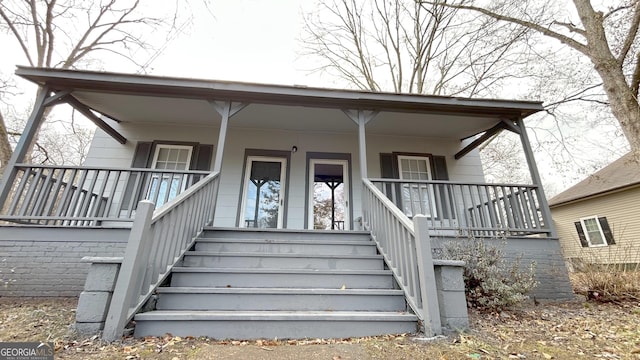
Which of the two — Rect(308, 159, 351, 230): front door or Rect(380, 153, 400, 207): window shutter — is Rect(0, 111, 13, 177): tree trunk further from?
Rect(380, 153, 400, 207): window shutter

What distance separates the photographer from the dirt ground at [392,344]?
1793mm

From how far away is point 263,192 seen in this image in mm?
5535

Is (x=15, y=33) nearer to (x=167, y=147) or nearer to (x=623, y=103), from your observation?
(x=167, y=147)

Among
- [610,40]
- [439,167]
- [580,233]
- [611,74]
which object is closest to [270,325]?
[439,167]

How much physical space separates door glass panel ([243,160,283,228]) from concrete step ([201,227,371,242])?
1582mm

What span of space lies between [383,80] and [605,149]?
7.33 m

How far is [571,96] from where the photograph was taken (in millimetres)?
7812

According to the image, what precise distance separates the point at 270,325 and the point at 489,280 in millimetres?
2353

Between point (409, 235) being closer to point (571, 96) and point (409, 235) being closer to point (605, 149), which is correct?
point (605, 149)

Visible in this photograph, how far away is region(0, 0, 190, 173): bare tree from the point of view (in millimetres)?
7567

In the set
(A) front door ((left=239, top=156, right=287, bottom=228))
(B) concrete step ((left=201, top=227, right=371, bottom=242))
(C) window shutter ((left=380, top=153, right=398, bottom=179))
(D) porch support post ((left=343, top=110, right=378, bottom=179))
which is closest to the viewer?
(B) concrete step ((left=201, top=227, right=371, bottom=242))

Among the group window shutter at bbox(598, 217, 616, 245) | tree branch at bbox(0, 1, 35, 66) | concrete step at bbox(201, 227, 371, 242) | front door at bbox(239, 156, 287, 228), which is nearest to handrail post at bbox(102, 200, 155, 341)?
concrete step at bbox(201, 227, 371, 242)

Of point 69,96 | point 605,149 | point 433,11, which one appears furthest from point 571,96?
point 69,96

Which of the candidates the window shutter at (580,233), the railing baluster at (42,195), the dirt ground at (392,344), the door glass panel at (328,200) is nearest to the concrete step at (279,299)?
the dirt ground at (392,344)
